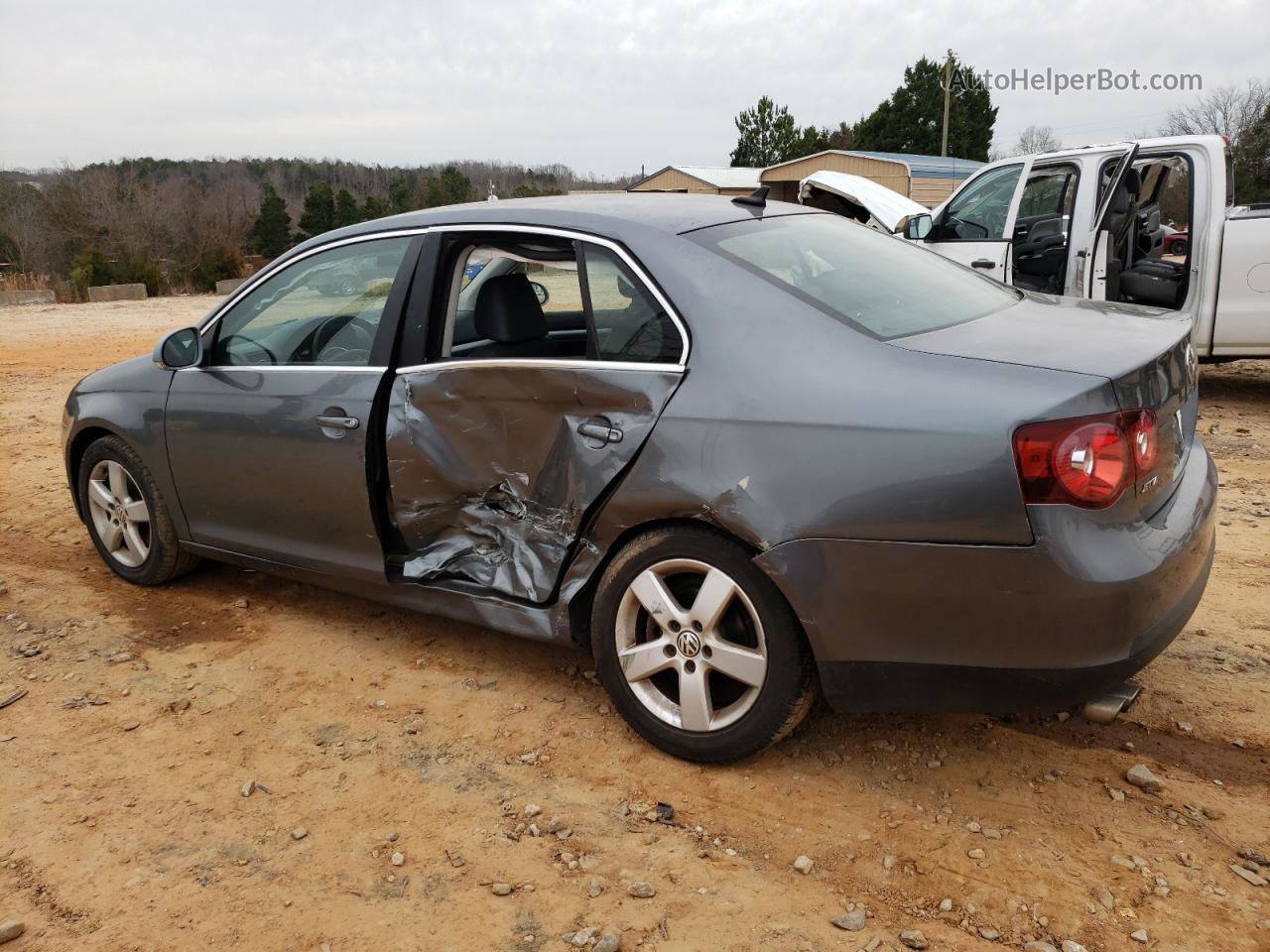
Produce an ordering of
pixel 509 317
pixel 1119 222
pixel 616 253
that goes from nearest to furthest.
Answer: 1. pixel 616 253
2. pixel 509 317
3. pixel 1119 222

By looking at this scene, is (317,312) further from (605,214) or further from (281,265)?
(605,214)

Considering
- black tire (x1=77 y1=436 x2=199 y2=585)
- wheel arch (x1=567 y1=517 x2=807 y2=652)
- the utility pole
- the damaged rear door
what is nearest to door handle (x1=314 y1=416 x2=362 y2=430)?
the damaged rear door

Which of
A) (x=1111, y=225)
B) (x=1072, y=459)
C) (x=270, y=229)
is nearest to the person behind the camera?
(x=1072, y=459)

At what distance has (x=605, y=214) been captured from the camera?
3408 millimetres

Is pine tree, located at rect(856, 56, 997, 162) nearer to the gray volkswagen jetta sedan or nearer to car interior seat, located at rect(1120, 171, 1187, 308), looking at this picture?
car interior seat, located at rect(1120, 171, 1187, 308)

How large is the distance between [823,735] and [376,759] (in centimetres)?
145

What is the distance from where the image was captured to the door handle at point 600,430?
312cm

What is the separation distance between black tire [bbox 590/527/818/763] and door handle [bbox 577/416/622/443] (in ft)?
1.02

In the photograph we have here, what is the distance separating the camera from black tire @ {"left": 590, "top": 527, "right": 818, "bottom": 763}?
284cm

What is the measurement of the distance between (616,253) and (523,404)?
0.58 m

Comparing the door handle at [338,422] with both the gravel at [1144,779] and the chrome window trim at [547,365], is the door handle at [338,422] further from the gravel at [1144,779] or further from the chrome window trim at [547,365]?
the gravel at [1144,779]

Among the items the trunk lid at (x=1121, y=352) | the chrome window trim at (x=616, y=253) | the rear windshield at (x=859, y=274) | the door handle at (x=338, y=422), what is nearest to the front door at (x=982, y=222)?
the rear windshield at (x=859, y=274)

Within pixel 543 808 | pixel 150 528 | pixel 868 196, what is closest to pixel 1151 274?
pixel 868 196

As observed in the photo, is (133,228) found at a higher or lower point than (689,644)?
higher
